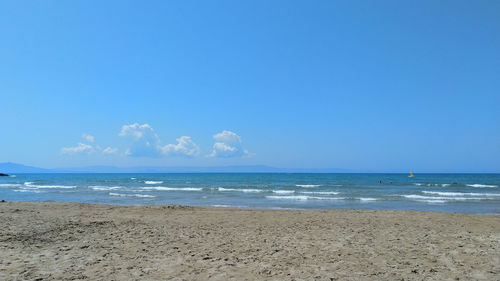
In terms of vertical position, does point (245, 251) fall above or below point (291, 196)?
above

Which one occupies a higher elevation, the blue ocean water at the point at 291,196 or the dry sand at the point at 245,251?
the dry sand at the point at 245,251

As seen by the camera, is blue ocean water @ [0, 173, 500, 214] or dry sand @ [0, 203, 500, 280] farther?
blue ocean water @ [0, 173, 500, 214]

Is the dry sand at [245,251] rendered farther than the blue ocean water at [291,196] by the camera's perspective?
No

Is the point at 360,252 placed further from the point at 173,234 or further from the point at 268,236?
the point at 173,234

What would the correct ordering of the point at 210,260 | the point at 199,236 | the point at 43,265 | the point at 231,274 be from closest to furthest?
the point at 231,274 < the point at 43,265 < the point at 210,260 < the point at 199,236

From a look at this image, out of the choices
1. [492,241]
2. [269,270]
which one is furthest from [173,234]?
[492,241]

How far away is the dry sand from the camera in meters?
5.93

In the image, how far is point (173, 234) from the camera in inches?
371

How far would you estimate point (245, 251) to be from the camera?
24.5 feet

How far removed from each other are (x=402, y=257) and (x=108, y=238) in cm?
722

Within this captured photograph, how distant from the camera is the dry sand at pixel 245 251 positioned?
5.93 meters

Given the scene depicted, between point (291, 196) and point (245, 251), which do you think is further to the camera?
point (291, 196)

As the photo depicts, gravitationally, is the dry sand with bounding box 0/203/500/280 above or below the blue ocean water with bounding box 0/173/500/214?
above

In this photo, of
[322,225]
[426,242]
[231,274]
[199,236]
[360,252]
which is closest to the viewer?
[231,274]
